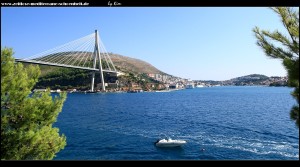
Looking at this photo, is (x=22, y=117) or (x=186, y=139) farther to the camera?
(x=186, y=139)

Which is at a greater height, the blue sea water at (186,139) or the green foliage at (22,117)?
the green foliage at (22,117)

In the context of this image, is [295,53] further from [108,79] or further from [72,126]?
[108,79]

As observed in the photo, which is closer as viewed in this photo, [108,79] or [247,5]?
[247,5]

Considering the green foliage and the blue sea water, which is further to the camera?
the blue sea water

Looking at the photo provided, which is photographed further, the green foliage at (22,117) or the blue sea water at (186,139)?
the blue sea water at (186,139)

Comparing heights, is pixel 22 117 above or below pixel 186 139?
above

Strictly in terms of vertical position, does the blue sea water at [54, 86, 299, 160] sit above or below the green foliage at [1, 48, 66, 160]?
below

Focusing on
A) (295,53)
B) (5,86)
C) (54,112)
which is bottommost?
(54,112)

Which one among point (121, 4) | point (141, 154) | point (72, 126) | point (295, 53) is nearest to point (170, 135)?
point (141, 154)
